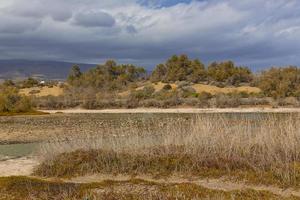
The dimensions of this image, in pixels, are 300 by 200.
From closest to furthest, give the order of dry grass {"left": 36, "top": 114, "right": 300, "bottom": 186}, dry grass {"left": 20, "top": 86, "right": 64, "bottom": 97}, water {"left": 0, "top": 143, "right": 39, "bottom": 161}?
dry grass {"left": 36, "top": 114, "right": 300, "bottom": 186}, water {"left": 0, "top": 143, "right": 39, "bottom": 161}, dry grass {"left": 20, "top": 86, "right": 64, "bottom": 97}

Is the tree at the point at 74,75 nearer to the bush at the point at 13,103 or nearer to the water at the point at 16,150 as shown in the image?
the bush at the point at 13,103

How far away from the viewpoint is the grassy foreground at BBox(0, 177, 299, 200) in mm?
11181

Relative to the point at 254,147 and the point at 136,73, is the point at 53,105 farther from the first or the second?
the point at 254,147

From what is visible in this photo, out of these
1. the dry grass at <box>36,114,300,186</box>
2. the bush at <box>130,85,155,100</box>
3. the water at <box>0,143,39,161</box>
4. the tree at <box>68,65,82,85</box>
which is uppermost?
the tree at <box>68,65,82,85</box>

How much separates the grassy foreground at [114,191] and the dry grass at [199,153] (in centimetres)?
207

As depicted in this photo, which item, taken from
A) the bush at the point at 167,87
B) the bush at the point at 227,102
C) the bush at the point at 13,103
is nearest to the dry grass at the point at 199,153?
the bush at the point at 13,103

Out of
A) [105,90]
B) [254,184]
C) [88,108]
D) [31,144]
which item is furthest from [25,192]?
[105,90]

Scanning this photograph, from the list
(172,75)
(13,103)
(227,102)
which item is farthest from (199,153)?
(172,75)

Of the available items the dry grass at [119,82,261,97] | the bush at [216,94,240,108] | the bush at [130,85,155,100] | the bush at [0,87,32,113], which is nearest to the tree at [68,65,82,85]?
the dry grass at [119,82,261,97]

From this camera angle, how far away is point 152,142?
17.6 metres

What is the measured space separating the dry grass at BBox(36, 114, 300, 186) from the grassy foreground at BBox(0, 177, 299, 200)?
2065 millimetres

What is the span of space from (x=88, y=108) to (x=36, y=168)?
177 feet

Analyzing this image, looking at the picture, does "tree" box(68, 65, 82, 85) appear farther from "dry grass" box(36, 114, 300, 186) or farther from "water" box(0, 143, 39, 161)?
"dry grass" box(36, 114, 300, 186)

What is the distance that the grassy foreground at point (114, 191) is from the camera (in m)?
11.2
